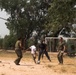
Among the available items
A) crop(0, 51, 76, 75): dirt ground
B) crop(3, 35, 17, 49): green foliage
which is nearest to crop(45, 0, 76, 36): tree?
crop(0, 51, 76, 75): dirt ground

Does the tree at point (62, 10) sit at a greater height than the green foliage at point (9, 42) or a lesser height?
greater

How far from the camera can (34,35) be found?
64625 mm

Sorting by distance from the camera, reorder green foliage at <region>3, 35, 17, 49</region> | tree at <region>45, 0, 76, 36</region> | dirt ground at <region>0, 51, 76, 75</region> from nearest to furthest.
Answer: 1. dirt ground at <region>0, 51, 76, 75</region>
2. tree at <region>45, 0, 76, 36</region>
3. green foliage at <region>3, 35, 17, 49</region>

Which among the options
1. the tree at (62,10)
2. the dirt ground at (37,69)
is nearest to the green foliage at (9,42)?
Result: the tree at (62,10)

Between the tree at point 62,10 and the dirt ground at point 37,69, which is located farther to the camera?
the tree at point 62,10

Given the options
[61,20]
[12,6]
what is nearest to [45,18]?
[12,6]

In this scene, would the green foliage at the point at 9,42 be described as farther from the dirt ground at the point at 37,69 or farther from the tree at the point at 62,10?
the dirt ground at the point at 37,69

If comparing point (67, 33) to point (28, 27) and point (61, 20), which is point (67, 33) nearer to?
point (28, 27)

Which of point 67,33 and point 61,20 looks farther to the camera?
point 67,33

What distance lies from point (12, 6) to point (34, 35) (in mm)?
8232

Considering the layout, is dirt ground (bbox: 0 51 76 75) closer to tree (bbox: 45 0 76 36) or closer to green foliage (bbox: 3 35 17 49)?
tree (bbox: 45 0 76 36)

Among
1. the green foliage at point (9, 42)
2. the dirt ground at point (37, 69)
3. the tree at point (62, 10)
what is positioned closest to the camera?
the dirt ground at point (37, 69)

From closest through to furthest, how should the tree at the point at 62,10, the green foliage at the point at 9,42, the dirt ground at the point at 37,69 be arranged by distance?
the dirt ground at the point at 37,69 → the tree at the point at 62,10 → the green foliage at the point at 9,42

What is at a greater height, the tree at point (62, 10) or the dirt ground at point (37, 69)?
the tree at point (62, 10)
